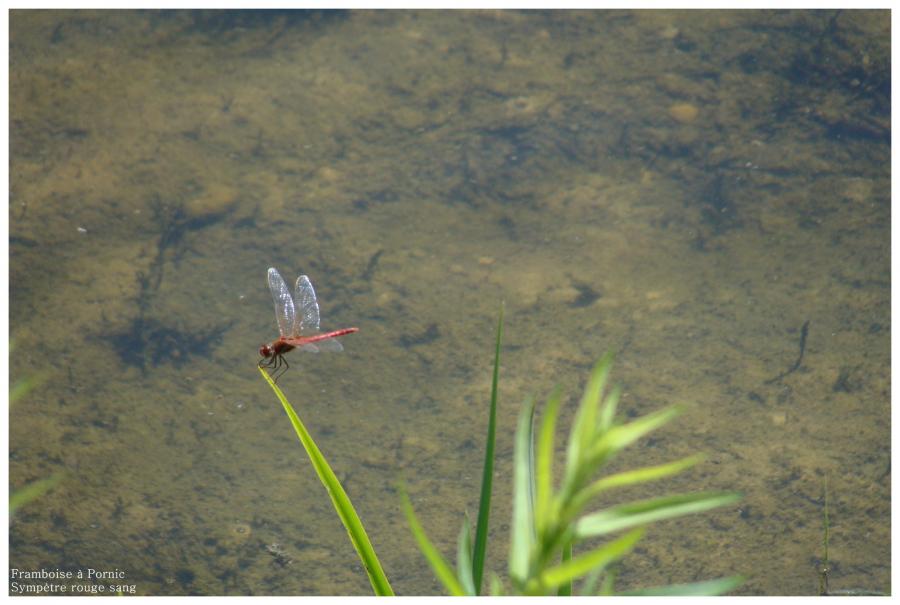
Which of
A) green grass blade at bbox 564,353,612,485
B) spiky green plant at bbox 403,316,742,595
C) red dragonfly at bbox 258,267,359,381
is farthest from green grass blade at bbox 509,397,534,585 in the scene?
red dragonfly at bbox 258,267,359,381

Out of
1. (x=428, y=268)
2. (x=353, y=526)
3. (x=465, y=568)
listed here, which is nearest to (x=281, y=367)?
(x=428, y=268)

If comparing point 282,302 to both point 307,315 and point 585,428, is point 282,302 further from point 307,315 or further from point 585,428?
point 585,428

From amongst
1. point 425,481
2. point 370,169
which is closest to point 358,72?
point 370,169

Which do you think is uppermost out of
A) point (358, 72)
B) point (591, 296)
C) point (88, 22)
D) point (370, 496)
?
point (88, 22)

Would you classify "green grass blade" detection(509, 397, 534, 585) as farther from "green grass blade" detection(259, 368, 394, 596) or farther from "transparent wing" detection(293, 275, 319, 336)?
"transparent wing" detection(293, 275, 319, 336)

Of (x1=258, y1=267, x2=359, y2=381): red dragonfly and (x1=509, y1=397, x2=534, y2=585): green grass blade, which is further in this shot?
(x1=258, y1=267, x2=359, y2=381): red dragonfly

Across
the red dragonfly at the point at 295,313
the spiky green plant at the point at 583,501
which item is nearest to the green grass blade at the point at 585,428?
the spiky green plant at the point at 583,501

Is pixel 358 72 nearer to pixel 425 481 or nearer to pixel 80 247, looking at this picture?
pixel 80 247
